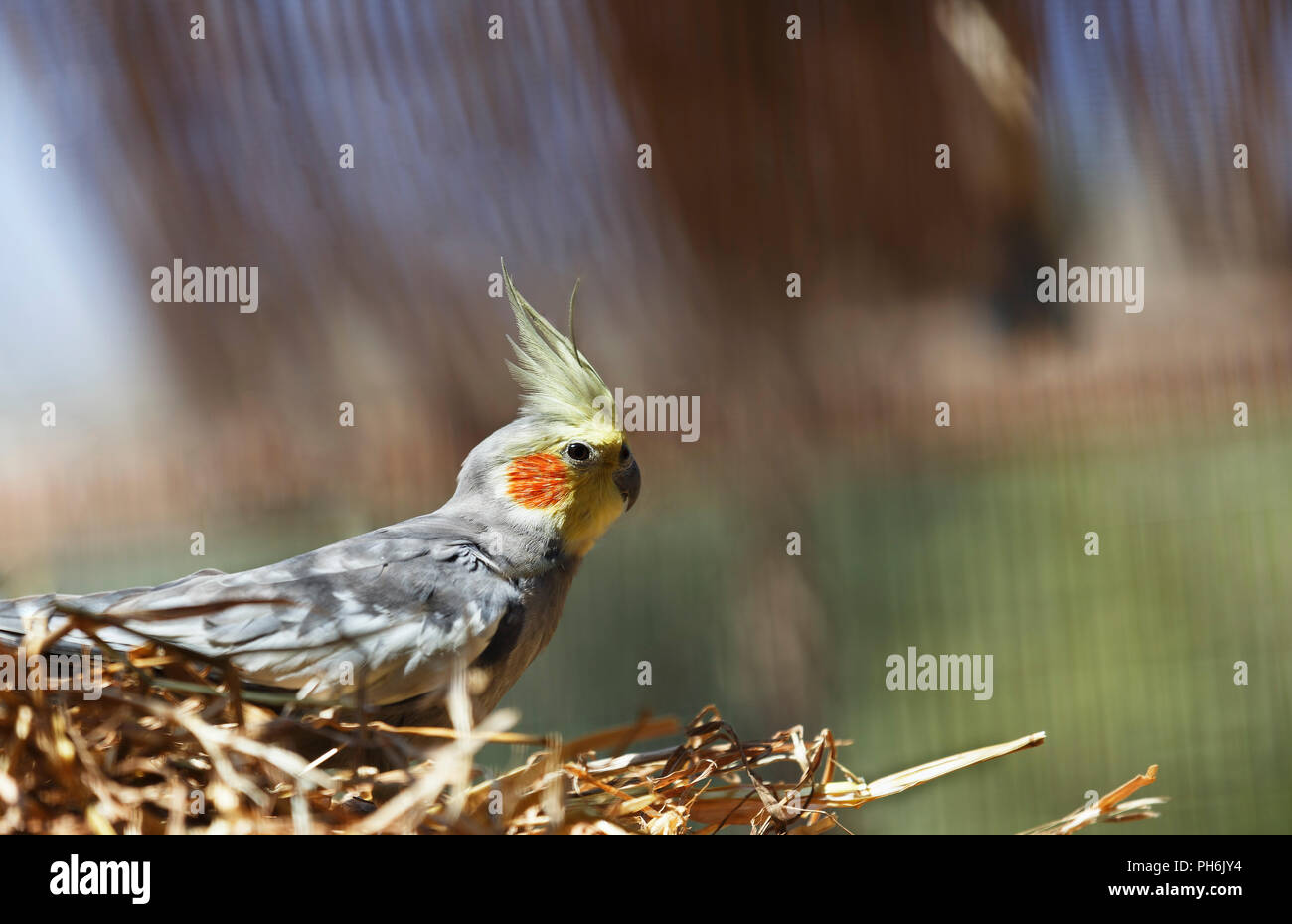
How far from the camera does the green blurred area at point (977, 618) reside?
117 centimetres

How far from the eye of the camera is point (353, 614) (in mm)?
724

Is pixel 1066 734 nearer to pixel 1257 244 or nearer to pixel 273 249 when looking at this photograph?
pixel 1257 244

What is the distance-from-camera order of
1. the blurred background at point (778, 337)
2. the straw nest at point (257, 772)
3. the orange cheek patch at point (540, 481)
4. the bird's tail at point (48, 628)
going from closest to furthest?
the straw nest at point (257, 772)
the bird's tail at point (48, 628)
the orange cheek patch at point (540, 481)
the blurred background at point (778, 337)

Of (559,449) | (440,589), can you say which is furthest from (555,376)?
(440,589)

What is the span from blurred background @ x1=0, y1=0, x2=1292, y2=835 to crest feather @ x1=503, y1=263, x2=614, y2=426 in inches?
9.4

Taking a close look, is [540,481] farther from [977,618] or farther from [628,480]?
[977,618]

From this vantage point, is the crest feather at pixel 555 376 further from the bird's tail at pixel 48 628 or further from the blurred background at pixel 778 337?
the bird's tail at pixel 48 628

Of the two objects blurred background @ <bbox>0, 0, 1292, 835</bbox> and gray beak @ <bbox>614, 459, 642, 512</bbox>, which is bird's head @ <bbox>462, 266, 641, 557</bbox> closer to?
gray beak @ <bbox>614, 459, 642, 512</bbox>

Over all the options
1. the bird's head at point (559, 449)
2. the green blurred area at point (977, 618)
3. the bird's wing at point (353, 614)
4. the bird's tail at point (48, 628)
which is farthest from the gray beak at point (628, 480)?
the bird's tail at point (48, 628)

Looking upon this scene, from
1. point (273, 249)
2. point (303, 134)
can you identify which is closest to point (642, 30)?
point (303, 134)

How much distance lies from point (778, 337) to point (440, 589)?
732 millimetres

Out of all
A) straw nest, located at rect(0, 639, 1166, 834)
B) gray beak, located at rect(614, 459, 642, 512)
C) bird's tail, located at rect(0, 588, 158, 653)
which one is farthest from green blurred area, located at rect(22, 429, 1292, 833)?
straw nest, located at rect(0, 639, 1166, 834)

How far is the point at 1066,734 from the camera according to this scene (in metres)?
1.20
